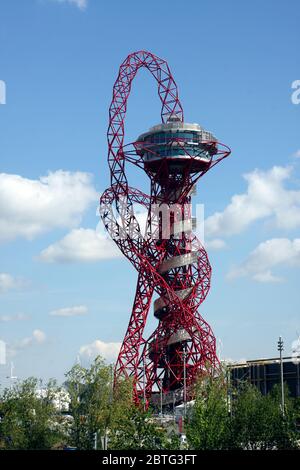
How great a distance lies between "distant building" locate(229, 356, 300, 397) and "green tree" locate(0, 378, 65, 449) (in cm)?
4761

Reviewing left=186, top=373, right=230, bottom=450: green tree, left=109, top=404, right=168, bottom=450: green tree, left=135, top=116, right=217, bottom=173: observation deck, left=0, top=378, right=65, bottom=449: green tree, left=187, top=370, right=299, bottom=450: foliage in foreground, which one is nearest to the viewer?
left=109, top=404, right=168, bottom=450: green tree

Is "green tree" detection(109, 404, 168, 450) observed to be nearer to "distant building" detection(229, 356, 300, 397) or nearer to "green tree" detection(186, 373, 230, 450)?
"green tree" detection(186, 373, 230, 450)

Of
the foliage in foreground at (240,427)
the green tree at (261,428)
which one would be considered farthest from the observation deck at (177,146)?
the green tree at (261,428)

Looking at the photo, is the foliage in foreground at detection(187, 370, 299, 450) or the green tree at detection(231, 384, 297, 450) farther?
the green tree at detection(231, 384, 297, 450)

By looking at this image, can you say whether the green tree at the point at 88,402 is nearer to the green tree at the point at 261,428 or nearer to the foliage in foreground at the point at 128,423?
the foliage in foreground at the point at 128,423

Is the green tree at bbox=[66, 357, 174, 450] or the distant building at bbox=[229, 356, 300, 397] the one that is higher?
the distant building at bbox=[229, 356, 300, 397]

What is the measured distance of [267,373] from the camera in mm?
132125

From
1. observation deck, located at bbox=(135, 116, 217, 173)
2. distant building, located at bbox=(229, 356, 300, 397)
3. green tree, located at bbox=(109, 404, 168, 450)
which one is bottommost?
green tree, located at bbox=(109, 404, 168, 450)

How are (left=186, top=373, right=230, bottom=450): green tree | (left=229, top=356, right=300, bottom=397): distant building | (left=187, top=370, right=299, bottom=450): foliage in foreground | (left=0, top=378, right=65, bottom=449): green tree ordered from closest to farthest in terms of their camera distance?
1. (left=186, top=373, right=230, bottom=450): green tree
2. (left=187, top=370, right=299, bottom=450): foliage in foreground
3. (left=0, top=378, right=65, bottom=449): green tree
4. (left=229, top=356, right=300, bottom=397): distant building

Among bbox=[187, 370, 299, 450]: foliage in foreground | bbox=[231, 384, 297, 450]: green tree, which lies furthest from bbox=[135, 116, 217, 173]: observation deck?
bbox=[231, 384, 297, 450]: green tree

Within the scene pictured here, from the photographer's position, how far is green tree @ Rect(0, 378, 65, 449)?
2987 inches

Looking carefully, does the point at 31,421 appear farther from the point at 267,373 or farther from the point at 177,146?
the point at 177,146
